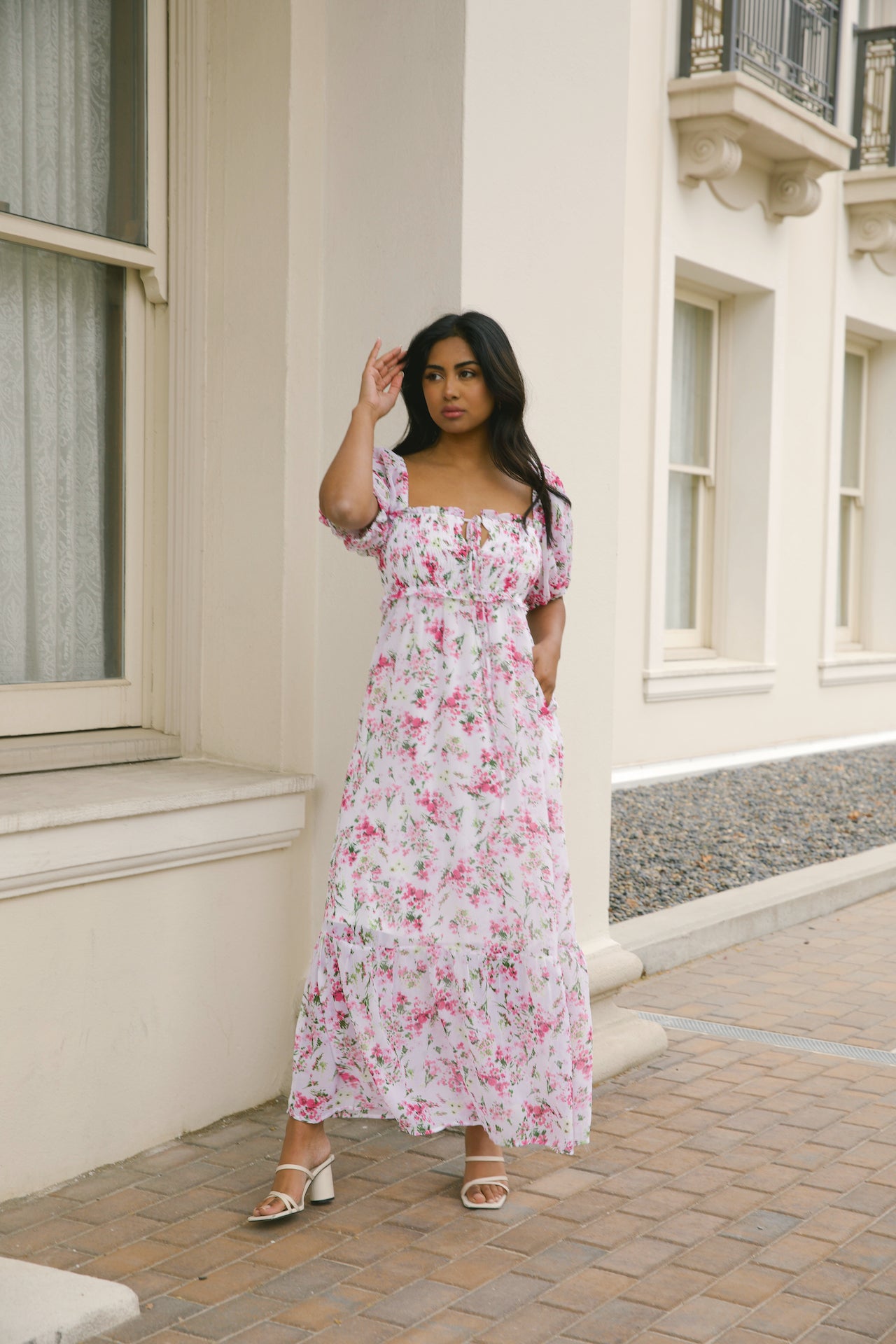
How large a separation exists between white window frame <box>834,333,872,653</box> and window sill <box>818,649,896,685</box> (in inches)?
6.2

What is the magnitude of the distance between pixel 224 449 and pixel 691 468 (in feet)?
22.2

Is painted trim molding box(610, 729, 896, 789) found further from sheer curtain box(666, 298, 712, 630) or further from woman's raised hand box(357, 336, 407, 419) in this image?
woman's raised hand box(357, 336, 407, 419)

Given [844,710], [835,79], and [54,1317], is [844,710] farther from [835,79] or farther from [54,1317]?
[54,1317]

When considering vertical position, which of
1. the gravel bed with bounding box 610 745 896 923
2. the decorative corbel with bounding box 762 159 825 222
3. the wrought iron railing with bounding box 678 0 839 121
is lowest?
the gravel bed with bounding box 610 745 896 923

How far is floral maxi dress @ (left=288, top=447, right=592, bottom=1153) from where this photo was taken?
3033 mm

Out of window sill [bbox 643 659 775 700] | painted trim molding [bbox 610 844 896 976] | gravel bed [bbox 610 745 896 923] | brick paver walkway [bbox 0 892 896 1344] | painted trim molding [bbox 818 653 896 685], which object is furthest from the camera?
painted trim molding [bbox 818 653 896 685]

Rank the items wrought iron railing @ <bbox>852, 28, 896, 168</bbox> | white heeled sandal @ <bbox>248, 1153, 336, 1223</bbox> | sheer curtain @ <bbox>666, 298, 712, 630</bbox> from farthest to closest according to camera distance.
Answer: wrought iron railing @ <bbox>852, 28, 896, 168</bbox>, sheer curtain @ <bbox>666, 298, 712, 630</bbox>, white heeled sandal @ <bbox>248, 1153, 336, 1223</bbox>

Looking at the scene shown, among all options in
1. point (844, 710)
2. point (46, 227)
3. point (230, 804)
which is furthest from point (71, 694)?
point (844, 710)

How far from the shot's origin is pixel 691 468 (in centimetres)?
1006

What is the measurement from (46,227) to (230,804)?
4.65ft

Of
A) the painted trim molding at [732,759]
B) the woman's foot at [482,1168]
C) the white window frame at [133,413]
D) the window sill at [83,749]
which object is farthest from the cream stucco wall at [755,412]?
the woman's foot at [482,1168]

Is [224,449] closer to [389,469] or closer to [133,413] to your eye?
[133,413]

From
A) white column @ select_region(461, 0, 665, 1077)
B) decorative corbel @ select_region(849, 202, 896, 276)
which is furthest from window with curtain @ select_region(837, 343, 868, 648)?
white column @ select_region(461, 0, 665, 1077)

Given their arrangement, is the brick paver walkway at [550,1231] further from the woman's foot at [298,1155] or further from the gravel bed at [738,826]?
the gravel bed at [738,826]
